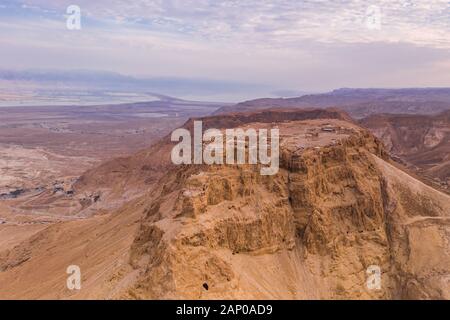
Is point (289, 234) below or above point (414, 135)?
below

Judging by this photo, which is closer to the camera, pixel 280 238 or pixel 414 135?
pixel 280 238

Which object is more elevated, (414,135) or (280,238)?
(414,135)

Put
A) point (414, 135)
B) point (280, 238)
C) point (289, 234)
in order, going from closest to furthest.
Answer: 1. point (280, 238)
2. point (289, 234)
3. point (414, 135)

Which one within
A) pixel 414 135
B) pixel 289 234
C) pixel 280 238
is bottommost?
pixel 280 238

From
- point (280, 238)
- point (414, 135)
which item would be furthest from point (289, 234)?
point (414, 135)

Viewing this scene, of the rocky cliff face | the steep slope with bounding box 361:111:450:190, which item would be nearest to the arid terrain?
the rocky cliff face

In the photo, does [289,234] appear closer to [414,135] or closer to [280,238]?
[280,238]

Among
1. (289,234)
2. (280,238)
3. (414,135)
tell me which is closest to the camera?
(280,238)

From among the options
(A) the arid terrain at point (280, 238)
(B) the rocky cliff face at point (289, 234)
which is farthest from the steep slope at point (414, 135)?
(B) the rocky cliff face at point (289, 234)
